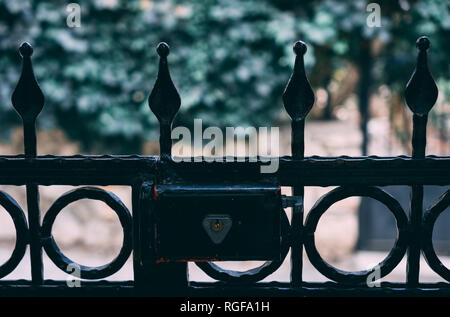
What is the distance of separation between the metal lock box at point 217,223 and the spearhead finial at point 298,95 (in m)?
0.18

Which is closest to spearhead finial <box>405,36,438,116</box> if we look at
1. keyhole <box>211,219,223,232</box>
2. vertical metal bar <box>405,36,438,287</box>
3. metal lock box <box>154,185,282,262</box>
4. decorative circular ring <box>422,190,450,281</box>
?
vertical metal bar <box>405,36,438,287</box>

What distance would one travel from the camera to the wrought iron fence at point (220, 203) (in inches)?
36.3

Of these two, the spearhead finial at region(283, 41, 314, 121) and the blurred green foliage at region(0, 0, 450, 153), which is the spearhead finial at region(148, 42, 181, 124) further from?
the blurred green foliage at region(0, 0, 450, 153)

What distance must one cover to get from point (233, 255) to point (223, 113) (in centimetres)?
339

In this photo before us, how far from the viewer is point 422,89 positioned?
97 centimetres

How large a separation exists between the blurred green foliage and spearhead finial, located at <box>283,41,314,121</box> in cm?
310

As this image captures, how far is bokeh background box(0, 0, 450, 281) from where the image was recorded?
4.05m

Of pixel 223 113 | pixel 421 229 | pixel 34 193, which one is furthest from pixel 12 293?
pixel 223 113

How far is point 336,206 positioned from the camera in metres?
4.21

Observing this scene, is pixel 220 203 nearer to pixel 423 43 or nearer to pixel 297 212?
pixel 297 212

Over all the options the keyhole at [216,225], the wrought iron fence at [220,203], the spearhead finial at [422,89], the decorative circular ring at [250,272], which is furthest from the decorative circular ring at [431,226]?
the keyhole at [216,225]

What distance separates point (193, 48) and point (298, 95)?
10.8 ft

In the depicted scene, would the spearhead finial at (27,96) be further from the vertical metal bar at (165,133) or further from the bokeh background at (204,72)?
the bokeh background at (204,72)

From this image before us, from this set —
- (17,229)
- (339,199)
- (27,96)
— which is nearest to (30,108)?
(27,96)
